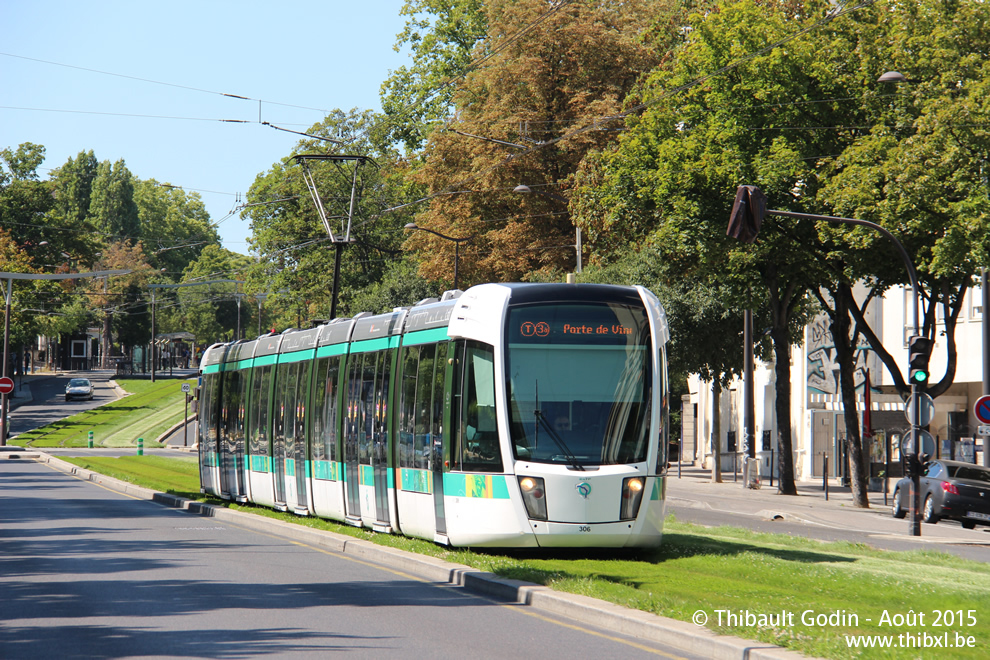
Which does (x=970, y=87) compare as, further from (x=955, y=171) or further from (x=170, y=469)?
(x=170, y=469)

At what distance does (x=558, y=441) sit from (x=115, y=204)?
130444 mm

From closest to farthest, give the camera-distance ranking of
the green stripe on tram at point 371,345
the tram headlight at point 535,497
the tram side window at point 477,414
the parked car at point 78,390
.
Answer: the tram headlight at point 535,497, the tram side window at point 477,414, the green stripe on tram at point 371,345, the parked car at point 78,390

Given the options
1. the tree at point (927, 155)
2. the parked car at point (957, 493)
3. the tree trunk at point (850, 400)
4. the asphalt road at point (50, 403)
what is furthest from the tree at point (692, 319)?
the asphalt road at point (50, 403)

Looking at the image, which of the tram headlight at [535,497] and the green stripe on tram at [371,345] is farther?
the green stripe on tram at [371,345]

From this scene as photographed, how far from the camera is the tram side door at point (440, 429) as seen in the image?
50.1ft

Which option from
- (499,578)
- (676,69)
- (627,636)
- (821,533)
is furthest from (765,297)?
(627,636)

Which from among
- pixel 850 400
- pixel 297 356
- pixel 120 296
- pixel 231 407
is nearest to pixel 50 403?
pixel 120 296

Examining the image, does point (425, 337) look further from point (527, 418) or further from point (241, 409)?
point (241, 409)

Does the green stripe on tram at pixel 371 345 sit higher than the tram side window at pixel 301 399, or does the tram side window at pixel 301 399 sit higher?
the green stripe on tram at pixel 371 345

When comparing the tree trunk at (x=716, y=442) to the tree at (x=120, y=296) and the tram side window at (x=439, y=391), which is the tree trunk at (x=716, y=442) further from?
the tree at (x=120, y=296)

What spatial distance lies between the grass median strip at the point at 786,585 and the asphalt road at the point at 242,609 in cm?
73

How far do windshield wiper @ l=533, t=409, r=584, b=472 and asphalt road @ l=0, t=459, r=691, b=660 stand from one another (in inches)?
89.8

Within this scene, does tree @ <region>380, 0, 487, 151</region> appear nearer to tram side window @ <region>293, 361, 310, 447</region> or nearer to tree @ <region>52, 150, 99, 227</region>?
tram side window @ <region>293, 361, 310, 447</region>

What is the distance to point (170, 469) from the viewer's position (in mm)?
43719
